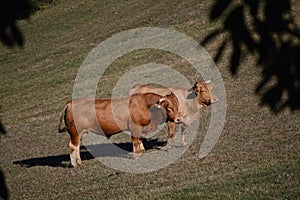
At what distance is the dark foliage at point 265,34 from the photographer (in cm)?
741

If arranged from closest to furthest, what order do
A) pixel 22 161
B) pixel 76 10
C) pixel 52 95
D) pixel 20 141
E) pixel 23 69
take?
pixel 22 161 → pixel 20 141 → pixel 52 95 → pixel 23 69 → pixel 76 10

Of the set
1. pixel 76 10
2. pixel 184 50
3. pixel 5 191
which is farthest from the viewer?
pixel 76 10

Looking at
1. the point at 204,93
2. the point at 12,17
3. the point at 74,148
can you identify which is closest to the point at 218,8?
the point at 12,17

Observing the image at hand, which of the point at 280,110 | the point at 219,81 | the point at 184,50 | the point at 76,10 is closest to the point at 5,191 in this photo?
the point at 280,110

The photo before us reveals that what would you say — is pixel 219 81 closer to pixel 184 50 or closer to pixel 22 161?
pixel 184 50

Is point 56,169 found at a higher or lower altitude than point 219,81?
higher

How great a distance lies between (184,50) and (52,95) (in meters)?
6.14

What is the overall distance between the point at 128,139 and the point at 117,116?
2.38 meters

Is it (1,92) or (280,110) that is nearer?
(280,110)

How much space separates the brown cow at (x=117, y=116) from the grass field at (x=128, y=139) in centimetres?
79

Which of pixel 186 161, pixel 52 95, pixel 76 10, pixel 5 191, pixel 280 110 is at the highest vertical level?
pixel 5 191

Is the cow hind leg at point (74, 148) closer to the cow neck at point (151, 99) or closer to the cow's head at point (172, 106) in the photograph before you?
the cow neck at point (151, 99)

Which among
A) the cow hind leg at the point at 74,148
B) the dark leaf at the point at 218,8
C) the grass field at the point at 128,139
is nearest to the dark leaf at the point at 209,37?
the grass field at the point at 128,139

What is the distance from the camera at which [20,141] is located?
20.6 metres
